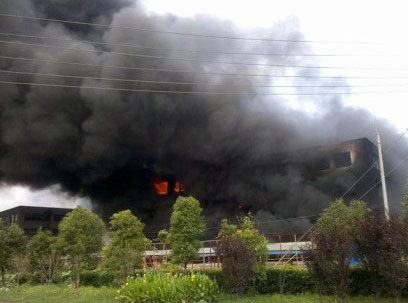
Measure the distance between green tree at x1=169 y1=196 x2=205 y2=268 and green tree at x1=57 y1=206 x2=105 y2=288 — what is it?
6.30 metres

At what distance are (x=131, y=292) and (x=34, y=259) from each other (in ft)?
55.8

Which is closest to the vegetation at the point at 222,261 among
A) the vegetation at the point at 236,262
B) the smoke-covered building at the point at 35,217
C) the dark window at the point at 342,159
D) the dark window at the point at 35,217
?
the vegetation at the point at 236,262

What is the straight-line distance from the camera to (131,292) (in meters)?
13.9

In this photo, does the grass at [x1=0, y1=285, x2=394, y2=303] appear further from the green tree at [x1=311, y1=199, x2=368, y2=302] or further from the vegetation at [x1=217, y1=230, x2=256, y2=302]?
the green tree at [x1=311, y1=199, x2=368, y2=302]

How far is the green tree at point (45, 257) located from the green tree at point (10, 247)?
831 millimetres

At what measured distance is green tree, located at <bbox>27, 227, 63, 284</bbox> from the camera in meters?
25.7

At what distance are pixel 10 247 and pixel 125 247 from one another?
33.2 feet

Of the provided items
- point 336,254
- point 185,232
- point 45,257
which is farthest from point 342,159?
point 336,254

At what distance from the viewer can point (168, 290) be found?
43.9 ft

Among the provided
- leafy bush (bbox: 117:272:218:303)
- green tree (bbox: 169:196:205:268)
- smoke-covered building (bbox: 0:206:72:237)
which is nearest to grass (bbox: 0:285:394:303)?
leafy bush (bbox: 117:272:218:303)

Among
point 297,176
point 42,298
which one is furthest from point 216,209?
point 42,298

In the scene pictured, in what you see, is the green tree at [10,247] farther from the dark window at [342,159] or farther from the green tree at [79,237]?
the dark window at [342,159]

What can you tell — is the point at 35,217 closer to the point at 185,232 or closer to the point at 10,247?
the point at 10,247

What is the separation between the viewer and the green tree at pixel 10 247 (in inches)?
1025
